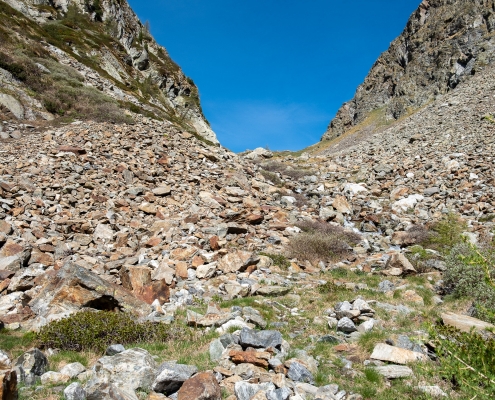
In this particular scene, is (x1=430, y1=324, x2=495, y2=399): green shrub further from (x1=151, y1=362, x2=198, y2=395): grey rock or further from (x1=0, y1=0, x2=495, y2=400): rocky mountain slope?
(x1=151, y1=362, x2=198, y2=395): grey rock

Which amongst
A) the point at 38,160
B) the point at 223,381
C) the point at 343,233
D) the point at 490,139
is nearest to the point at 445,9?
the point at 490,139

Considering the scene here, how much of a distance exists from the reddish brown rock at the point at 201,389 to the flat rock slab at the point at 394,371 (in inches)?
109

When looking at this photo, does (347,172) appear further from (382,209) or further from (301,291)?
(301,291)

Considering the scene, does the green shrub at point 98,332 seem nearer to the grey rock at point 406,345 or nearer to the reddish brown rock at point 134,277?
the reddish brown rock at point 134,277

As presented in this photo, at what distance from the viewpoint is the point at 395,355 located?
20.8ft

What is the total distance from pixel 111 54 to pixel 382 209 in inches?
1512

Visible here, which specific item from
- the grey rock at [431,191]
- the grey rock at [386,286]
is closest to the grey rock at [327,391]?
the grey rock at [386,286]

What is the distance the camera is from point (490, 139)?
25672mm

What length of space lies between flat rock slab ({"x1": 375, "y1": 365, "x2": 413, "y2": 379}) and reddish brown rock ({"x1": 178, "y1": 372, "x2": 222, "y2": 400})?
2.76m

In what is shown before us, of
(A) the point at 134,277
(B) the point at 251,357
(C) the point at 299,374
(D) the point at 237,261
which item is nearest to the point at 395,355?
(C) the point at 299,374

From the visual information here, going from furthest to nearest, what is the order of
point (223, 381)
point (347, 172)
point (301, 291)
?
1. point (347, 172)
2. point (301, 291)
3. point (223, 381)

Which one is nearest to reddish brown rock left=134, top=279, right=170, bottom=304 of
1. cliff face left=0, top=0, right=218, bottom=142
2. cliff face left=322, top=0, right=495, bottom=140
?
cliff face left=0, top=0, right=218, bottom=142

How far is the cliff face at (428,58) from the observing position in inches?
2569

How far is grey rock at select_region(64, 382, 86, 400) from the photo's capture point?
4.59 m
